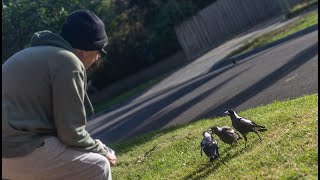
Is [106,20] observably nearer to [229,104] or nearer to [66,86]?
[229,104]

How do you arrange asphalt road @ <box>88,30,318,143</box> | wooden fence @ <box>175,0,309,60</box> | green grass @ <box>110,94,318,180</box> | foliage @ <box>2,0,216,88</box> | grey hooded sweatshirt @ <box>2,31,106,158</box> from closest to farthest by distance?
grey hooded sweatshirt @ <box>2,31,106,158</box> < green grass @ <box>110,94,318,180</box> < asphalt road @ <box>88,30,318,143</box> < foliage @ <box>2,0,216,88</box> < wooden fence @ <box>175,0,309,60</box>

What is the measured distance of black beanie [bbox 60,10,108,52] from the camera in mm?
Result: 4180

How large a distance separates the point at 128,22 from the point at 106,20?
12.5 ft

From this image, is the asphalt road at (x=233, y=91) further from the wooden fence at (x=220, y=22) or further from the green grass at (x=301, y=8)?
the wooden fence at (x=220, y=22)

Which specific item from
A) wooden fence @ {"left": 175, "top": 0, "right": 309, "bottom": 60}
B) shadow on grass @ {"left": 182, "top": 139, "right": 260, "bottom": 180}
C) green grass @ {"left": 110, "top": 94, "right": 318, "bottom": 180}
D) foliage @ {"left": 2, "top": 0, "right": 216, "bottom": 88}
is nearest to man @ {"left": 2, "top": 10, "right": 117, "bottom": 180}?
green grass @ {"left": 110, "top": 94, "right": 318, "bottom": 180}

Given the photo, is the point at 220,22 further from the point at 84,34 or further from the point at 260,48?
the point at 84,34

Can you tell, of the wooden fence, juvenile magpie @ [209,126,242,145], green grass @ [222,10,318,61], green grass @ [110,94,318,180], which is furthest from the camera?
the wooden fence

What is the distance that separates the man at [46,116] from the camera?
3.93 metres

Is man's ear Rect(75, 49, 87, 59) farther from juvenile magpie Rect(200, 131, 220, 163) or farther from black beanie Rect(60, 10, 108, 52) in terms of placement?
juvenile magpie Rect(200, 131, 220, 163)

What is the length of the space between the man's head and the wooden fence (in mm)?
20708

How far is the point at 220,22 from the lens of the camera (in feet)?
83.6

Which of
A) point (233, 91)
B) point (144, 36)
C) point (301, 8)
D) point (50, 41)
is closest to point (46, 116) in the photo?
point (50, 41)

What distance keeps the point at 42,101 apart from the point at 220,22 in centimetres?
2191

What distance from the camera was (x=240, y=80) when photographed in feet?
40.8
